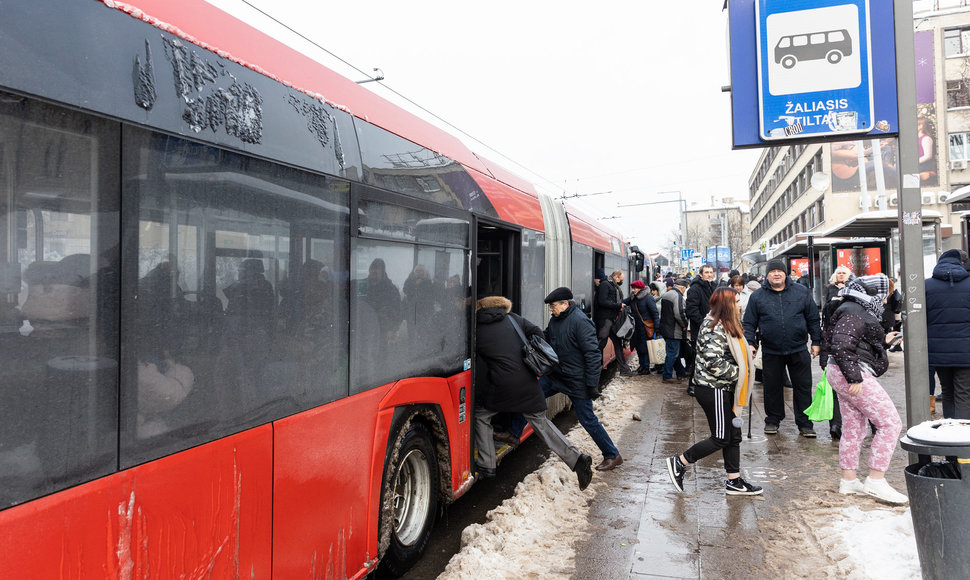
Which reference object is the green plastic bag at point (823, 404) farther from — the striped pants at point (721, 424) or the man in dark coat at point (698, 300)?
the man in dark coat at point (698, 300)

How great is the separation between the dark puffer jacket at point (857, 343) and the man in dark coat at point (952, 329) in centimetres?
130

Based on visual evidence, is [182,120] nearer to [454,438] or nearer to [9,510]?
[9,510]

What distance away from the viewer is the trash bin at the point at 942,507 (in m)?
2.97

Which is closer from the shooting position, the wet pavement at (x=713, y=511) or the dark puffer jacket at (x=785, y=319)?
the wet pavement at (x=713, y=511)

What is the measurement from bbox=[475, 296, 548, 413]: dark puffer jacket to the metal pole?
2.68m

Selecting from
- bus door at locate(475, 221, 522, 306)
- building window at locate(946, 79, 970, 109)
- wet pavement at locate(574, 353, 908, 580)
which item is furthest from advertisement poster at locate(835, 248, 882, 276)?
building window at locate(946, 79, 970, 109)

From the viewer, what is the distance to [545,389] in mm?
6277

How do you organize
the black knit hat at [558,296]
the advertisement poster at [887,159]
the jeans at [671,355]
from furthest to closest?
the advertisement poster at [887,159] → the jeans at [671,355] → the black knit hat at [558,296]

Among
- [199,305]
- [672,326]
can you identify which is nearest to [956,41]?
[672,326]

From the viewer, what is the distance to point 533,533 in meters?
4.41

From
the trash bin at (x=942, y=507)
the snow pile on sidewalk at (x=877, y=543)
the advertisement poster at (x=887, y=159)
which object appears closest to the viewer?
the trash bin at (x=942, y=507)

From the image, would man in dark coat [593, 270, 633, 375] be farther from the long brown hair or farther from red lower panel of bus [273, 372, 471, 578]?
red lower panel of bus [273, 372, 471, 578]

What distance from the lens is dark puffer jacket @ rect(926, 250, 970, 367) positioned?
5.81 metres

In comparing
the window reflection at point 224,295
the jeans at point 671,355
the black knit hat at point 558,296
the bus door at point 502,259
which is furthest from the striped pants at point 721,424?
the jeans at point 671,355
